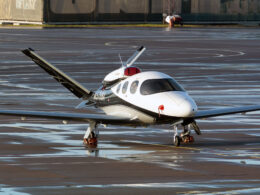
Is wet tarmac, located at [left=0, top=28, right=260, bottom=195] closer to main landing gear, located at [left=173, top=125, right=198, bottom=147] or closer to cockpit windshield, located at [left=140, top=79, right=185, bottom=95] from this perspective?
main landing gear, located at [left=173, top=125, right=198, bottom=147]

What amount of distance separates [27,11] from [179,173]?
12416 cm

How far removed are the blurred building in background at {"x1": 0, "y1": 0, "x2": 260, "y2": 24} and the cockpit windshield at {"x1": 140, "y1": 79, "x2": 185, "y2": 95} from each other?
373 feet

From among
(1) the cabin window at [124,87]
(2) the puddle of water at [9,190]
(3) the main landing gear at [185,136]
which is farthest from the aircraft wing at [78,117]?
(2) the puddle of water at [9,190]

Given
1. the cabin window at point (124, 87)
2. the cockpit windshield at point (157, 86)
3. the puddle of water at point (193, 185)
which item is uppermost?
the cockpit windshield at point (157, 86)

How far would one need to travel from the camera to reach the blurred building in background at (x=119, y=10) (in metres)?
141

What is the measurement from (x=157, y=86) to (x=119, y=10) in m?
119

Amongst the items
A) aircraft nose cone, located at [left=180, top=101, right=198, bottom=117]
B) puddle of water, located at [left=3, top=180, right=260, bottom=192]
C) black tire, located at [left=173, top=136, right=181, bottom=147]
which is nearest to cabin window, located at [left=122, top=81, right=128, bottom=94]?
black tire, located at [left=173, top=136, right=181, bottom=147]

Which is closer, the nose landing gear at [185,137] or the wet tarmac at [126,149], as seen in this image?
the wet tarmac at [126,149]

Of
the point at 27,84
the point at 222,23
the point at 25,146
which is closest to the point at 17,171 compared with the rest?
the point at 25,146

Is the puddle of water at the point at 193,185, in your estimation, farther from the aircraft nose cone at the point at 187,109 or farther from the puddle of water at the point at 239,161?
the aircraft nose cone at the point at 187,109

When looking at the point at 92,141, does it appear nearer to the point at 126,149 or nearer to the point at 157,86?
the point at 126,149

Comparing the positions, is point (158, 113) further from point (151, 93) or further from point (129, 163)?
point (129, 163)

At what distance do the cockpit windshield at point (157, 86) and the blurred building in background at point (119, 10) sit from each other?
114 meters

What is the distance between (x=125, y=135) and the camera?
→ 28.9 metres
